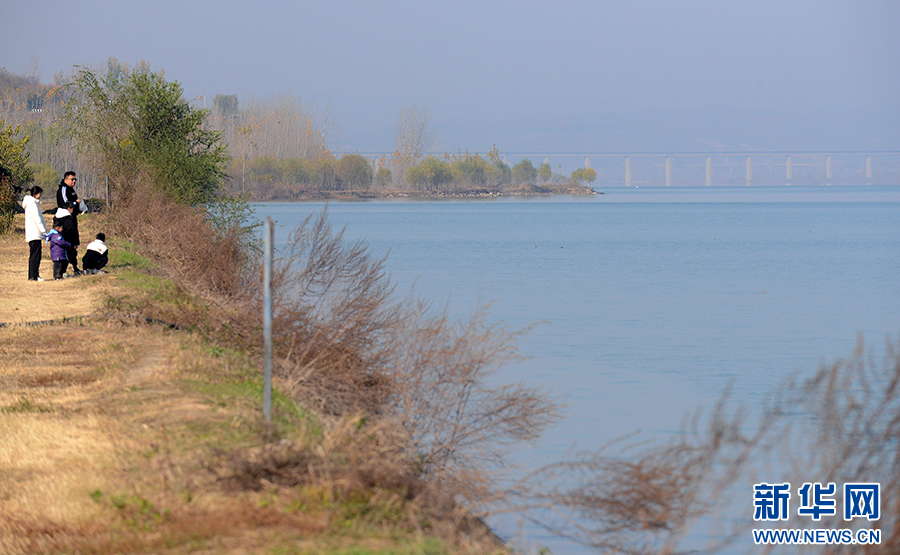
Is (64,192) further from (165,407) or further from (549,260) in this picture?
(549,260)

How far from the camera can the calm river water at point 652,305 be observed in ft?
53.4

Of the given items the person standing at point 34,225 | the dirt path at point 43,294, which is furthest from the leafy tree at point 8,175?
the person standing at point 34,225

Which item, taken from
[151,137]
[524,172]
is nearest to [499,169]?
[524,172]

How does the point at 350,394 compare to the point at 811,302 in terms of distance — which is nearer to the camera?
the point at 350,394

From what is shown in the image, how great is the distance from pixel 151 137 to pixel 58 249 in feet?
47.5

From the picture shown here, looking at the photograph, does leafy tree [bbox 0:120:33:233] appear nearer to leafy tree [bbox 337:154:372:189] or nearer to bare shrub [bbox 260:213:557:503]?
bare shrub [bbox 260:213:557:503]

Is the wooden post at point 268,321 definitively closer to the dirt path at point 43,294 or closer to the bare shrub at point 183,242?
the dirt path at point 43,294

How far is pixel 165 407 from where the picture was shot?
827cm

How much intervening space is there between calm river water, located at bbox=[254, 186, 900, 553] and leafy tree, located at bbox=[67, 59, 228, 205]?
760 cm

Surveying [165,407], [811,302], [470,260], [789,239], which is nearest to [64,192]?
[165,407]

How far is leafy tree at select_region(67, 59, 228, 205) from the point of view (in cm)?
3005

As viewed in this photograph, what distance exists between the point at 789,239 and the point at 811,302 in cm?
3179

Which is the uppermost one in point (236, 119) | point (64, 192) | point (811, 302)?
point (236, 119)

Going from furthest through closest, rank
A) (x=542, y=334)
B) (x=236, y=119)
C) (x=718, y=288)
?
(x=236, y=119) → (x=718, y=288) → (x=542, y=334)
